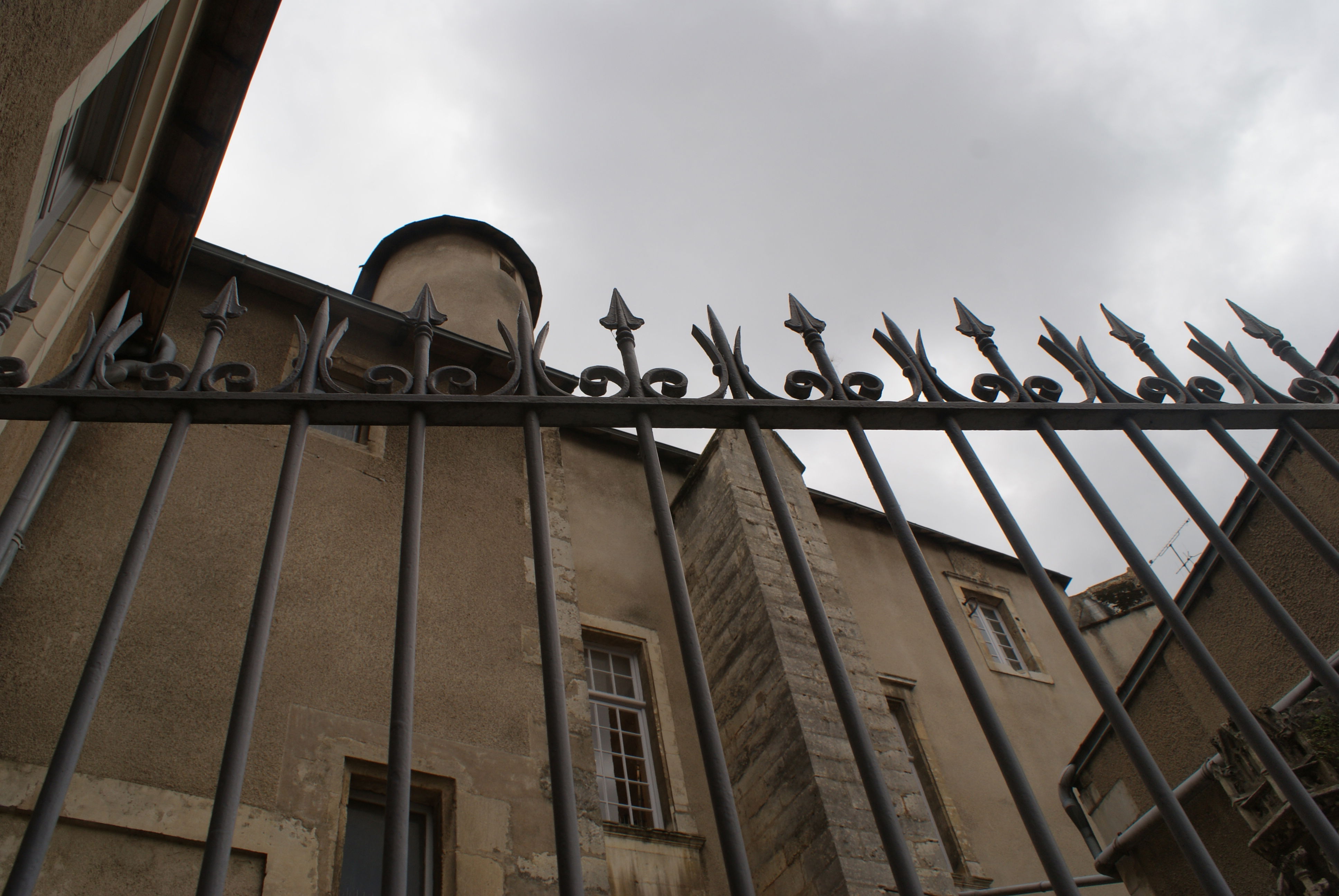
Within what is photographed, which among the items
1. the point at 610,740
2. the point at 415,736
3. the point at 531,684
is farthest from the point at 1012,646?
the point at 415,736

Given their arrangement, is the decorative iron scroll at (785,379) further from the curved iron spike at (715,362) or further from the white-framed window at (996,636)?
the white-framed window at (996,636)

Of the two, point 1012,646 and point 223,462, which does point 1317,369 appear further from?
point 1012,646

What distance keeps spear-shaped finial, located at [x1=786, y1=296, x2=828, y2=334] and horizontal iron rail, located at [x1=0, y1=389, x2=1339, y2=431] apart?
0.98ft

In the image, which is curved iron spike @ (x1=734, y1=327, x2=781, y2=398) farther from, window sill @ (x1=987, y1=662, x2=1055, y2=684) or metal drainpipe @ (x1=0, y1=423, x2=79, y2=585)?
window sill @ (x1=987, y1=662, x2=1055, y2=684)

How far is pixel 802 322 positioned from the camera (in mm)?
2293

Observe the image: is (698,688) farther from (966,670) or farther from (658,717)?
(658,717)

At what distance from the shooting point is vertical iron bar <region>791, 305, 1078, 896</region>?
1.45 m

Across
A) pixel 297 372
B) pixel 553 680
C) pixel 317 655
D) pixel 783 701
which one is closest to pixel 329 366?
pixel 297 372

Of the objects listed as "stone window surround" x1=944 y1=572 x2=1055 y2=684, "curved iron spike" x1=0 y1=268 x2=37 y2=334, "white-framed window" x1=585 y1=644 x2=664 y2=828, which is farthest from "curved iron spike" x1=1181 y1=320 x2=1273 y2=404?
"stone window surround" x1=944 y1=572 x2=1055 y2=684

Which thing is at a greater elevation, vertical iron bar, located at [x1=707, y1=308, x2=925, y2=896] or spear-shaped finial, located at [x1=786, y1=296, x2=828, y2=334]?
spear-shaped finial, located at [x1=786, y1=296, x2=828, y2=334]

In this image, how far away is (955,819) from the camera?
921cm

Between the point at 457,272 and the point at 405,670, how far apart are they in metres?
9.65

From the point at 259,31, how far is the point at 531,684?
145 inches

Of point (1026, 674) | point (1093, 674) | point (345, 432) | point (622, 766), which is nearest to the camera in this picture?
point (1093, 674)
